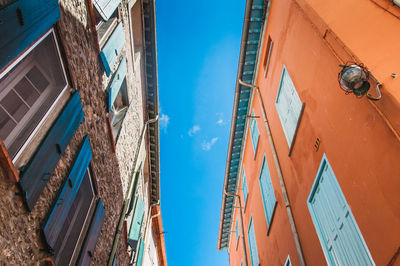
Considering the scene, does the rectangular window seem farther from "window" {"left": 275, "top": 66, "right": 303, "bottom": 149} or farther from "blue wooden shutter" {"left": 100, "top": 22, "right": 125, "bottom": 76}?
"blue wooden shutter" {"left": 100, "top": 22, "right": 125, "bottom": 76}

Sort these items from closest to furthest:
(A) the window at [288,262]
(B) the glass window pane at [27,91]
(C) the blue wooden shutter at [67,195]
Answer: (B) the glass window pane at [27,91], (C) the blue wooden shutter at [67,195], (A) the window at [288,262]

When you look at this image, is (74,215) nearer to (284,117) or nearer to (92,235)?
(92,235)

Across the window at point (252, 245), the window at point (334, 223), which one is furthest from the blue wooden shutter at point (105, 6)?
the window at point (252, 245)

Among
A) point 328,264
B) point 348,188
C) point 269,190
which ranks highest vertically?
point 269,190

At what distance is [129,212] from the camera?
812 cm

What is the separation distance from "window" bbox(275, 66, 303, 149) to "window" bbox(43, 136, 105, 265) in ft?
16.2

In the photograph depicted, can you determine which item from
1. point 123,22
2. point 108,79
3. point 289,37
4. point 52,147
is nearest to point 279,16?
point 289,37

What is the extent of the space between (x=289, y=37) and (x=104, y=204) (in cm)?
651

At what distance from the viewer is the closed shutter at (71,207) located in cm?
377

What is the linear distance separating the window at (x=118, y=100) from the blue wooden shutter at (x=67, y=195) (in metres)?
1.94

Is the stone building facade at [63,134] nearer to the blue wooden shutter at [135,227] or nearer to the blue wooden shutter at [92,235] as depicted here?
the blue wooden shutter at [92,235]

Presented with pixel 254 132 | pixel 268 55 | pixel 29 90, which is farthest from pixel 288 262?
pixel 29 90

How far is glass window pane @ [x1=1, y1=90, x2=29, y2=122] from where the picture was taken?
3219 mm

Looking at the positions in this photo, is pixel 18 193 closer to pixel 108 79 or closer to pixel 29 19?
pixel 29 19
